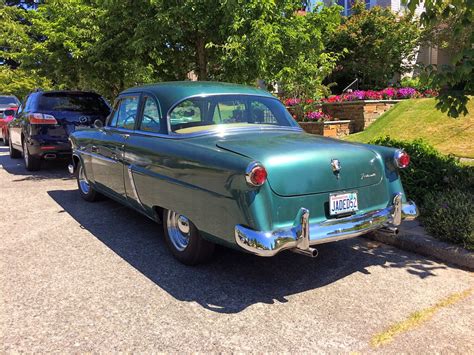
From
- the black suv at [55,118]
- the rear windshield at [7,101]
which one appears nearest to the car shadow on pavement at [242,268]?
the black suv at [55,118]

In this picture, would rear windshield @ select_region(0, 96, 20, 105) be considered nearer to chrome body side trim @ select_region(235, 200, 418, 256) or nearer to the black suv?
the black suv

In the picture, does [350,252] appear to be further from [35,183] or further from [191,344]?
[35,183]

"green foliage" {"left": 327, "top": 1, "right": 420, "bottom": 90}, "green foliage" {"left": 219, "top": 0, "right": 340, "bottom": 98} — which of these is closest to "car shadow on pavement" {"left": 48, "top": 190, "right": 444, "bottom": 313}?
"green foliage" {"left": 219, "top": 0, "right": 340, "bottom": 98}

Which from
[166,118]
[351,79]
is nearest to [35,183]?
[166,118]

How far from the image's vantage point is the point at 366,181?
383cm

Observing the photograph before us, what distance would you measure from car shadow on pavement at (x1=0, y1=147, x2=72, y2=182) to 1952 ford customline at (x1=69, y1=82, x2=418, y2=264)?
451cm

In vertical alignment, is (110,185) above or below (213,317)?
above

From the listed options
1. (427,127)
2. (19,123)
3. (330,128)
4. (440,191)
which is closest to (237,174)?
(440,191)

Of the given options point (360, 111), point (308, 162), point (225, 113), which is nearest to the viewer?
point (308, 162)

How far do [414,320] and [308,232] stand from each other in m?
0.99

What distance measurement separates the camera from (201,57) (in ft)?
29.3

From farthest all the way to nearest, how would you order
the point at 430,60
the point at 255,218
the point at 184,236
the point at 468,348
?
the point at 430,60 < the point at 184,236 < the point at 255,218 < the point at 468,348

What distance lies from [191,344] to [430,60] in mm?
22077

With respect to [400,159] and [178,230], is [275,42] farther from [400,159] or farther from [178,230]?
[178,230]
